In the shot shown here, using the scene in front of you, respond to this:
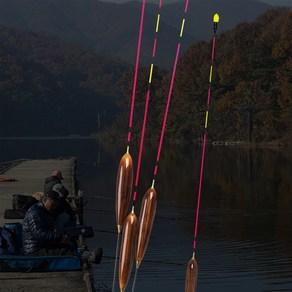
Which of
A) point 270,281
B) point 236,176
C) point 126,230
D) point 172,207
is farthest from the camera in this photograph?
point 236,176

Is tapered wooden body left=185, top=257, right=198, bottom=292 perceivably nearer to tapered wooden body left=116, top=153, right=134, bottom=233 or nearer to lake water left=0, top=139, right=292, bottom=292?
tapered wooden body left=116, top=153, right=134, bottom=233

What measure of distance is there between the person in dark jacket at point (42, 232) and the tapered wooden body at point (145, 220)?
8.17 m

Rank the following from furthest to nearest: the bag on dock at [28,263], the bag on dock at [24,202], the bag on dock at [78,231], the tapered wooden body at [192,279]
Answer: the bag on dock at [24,202] → the bag on dock at [78,231] → the bag on dock at [28,263] → the tapered wooden body at [192,279]

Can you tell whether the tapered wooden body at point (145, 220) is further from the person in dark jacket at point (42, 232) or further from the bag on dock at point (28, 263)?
the bag on dock at point (28, 263)

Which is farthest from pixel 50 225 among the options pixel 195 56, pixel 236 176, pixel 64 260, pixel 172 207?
pixel 195 56

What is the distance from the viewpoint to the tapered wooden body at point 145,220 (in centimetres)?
661

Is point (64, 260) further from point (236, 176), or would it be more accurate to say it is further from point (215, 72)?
point (215, 72)

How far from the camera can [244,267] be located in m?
21.6

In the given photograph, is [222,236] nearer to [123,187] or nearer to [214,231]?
[214,231]

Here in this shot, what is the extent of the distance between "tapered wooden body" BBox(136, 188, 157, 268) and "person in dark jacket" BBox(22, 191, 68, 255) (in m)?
8.17

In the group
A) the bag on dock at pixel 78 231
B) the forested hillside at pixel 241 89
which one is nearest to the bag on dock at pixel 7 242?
the bag on dock at pixel 78 231

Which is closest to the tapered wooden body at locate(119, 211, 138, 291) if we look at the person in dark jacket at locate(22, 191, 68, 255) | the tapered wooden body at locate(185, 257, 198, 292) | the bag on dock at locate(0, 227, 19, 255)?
the tapered wooden body at locate(185, 257, 198, 292)

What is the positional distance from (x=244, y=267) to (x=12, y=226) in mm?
7828

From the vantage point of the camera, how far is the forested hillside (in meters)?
116
